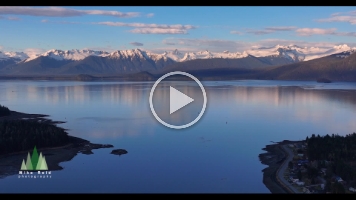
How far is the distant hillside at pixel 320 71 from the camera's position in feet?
195

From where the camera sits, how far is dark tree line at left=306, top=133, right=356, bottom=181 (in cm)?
719

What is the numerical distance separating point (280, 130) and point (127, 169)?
6251 mm

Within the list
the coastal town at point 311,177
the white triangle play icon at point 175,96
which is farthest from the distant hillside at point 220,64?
the coastal town at point 311,177

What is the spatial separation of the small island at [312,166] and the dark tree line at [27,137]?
4.87 meters

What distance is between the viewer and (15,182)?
7.10 meters

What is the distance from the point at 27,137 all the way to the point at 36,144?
0.89 ft

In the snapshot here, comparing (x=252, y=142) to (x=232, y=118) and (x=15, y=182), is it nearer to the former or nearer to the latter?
(x=232, y=118)

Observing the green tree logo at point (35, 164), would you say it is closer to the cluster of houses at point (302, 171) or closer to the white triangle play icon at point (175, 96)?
the white triangle play icon at point (175, 96)

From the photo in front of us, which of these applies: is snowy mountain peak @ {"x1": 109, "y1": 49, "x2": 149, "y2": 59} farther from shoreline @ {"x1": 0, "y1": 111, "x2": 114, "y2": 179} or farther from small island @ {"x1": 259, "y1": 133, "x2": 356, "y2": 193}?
small island @ {"x1": 259, "y1": 133, "x2": 356, "y2": 193}

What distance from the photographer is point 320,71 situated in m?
Result: 63.2

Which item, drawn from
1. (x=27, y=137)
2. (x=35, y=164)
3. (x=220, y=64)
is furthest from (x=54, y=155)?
(x=220, y=64)

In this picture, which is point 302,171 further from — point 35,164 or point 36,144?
point 36,144

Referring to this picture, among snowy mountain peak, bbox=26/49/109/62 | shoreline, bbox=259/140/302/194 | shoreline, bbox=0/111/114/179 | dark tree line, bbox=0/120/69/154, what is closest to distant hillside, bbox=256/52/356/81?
shoreline, bbox=259/140/302/194
